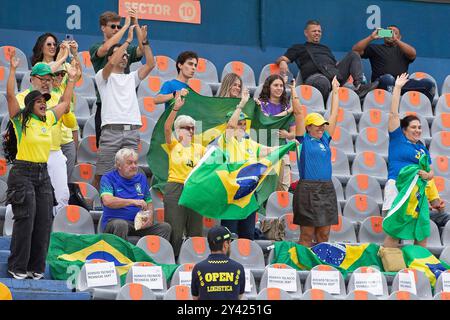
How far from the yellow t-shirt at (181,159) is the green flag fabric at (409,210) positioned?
192cm

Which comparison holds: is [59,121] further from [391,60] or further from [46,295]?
[391,60]

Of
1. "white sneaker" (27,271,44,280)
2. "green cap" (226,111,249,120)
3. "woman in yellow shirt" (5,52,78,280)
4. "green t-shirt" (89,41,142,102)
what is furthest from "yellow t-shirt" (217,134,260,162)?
"white sneaker" (27,271,44,280)

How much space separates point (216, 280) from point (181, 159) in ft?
9.98

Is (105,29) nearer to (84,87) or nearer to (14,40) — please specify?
(84,87)

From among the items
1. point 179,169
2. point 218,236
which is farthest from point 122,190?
point 218,236

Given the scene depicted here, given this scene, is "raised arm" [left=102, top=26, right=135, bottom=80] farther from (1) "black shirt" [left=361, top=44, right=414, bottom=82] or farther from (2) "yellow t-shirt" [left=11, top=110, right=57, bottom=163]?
(1) "black shirt" [left=361, top=44, right=414, bottom=82]

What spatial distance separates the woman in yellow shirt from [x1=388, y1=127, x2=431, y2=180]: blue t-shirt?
3.64 meters

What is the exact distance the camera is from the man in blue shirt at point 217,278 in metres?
9.26

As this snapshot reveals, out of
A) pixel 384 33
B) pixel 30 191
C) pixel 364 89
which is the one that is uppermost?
pixel 384 33

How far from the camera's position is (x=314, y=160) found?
12.3 meters

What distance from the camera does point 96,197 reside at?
40.4ft

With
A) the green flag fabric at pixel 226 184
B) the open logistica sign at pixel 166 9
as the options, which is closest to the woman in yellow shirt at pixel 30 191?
the green flag fabric at pixel 226 184

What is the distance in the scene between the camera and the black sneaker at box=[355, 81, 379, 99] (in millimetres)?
15508

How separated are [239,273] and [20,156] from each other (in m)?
2.39
